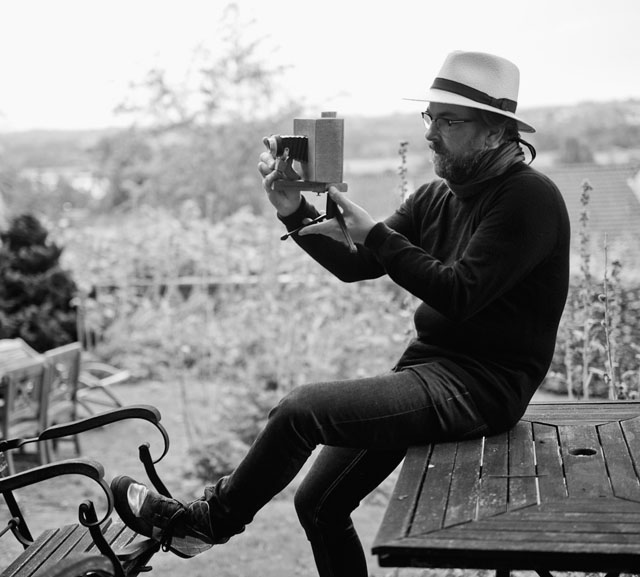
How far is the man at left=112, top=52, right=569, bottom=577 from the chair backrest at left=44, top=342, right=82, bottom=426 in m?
2.79

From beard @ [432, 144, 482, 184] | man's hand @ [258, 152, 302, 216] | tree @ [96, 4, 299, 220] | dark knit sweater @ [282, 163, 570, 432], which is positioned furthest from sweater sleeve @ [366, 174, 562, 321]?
tree @ [96, 4, 299, 220]

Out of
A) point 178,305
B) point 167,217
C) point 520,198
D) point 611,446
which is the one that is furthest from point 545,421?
point 167,217

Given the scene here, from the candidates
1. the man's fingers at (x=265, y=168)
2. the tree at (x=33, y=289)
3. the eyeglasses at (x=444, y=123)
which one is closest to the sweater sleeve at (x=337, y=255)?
the man's fingers at (x=265, y=168)

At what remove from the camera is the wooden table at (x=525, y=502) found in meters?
1.56

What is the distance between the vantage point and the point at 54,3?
29.6ft

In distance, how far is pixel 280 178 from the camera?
2.37 m

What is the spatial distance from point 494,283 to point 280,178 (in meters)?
0.66

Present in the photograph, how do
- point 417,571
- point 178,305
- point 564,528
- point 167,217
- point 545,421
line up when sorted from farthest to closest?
point 167,217 → point 178,305 → point 417,571 → point 545,421 → point 564,528

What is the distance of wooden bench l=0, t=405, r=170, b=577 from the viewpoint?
178 cm

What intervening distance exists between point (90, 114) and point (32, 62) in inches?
31.8

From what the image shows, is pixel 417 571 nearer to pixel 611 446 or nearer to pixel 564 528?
pixel 611 446

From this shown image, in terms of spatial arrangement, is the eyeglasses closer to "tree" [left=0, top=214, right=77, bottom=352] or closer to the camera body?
the camera body

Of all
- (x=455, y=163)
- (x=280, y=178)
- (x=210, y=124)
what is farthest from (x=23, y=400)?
(x=210, y=124)

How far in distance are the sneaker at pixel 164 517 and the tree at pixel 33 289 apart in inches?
163
